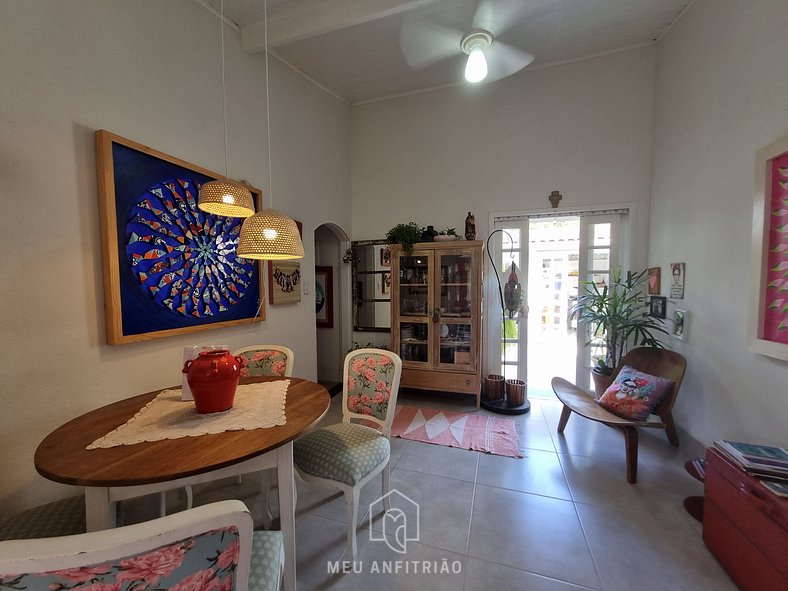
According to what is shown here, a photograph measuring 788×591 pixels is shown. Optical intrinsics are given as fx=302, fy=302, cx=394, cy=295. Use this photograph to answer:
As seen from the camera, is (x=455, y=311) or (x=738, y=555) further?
(x=455, y=311)

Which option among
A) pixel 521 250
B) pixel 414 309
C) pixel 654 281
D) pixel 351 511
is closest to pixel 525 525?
pixel 351 511

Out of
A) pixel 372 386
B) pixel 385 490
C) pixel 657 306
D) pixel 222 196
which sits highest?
pixel 222 196

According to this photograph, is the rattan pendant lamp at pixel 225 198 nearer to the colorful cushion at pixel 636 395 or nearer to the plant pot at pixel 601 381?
the colorful cushion at pixel 636 395

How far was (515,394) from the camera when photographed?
3.03 meters

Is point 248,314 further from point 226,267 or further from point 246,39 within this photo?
point 246,39

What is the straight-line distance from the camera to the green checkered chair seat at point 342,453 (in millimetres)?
1425

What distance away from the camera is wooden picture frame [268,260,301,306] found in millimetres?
2615

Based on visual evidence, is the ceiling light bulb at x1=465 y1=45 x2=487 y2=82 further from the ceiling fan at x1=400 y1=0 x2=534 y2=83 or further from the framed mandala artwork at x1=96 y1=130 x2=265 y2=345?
the framed mandala artwork at x1=96 y1=130 x2=265 y2=345

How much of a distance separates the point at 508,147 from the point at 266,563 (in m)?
3.71

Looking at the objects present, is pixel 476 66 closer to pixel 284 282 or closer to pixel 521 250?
pixel 521 250

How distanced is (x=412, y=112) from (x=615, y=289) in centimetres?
289

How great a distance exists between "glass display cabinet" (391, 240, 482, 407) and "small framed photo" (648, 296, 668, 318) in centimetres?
148

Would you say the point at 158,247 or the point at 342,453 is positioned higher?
the point at 158,247

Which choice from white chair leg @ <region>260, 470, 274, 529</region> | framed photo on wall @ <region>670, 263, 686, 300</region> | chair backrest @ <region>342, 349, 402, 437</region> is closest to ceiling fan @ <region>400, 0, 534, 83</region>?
framed photo on wall @ <region>670, 263, 686, 300</region>
